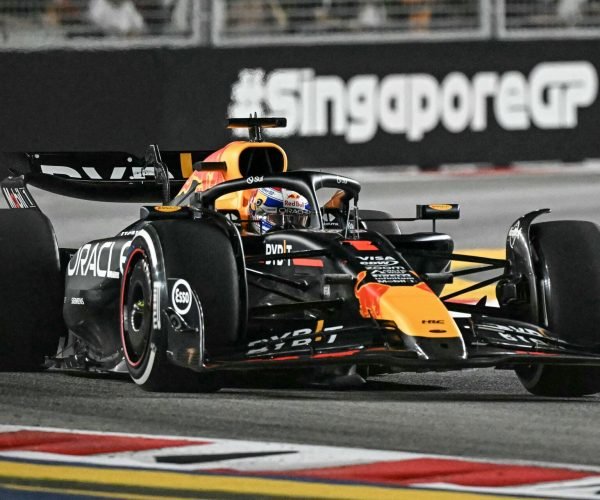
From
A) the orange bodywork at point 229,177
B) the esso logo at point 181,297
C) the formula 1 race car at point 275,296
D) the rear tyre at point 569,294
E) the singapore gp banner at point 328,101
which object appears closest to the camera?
the formula 1 race car at point 275,296

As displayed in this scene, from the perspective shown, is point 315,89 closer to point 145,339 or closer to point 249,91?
point 249,91

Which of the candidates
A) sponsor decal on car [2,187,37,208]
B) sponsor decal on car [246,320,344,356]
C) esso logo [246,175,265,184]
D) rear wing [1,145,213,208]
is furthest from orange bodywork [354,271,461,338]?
sponsor decal on car [2,187,37,208]

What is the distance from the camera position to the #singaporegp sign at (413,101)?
53.2 ft

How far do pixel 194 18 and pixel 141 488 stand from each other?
11444mm

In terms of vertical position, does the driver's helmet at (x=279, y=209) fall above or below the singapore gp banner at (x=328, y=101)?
below

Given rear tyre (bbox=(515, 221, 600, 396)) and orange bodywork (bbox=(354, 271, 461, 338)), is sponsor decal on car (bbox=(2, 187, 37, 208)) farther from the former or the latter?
rear tyre (bbox=(515, 221, 600, 396))

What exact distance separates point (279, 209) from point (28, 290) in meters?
1.45

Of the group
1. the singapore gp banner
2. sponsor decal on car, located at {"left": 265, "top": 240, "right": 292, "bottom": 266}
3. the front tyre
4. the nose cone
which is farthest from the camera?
the singapore gp banner

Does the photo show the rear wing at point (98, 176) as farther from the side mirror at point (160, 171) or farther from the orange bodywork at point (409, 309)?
the orange bodywork at point (409, 309)

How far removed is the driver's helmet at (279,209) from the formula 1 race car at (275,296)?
2.0 inches

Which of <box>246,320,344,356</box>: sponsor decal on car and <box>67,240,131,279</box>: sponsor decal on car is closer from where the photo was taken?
<box>246,320,344,356</box>: sponsor decal on car

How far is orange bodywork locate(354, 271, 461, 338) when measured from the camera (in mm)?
7195

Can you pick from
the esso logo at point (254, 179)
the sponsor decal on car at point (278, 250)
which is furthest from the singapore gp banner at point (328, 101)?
the sponsor decal on car at point (278, 250)

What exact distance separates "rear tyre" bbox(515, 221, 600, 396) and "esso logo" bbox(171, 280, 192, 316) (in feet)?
5.75
